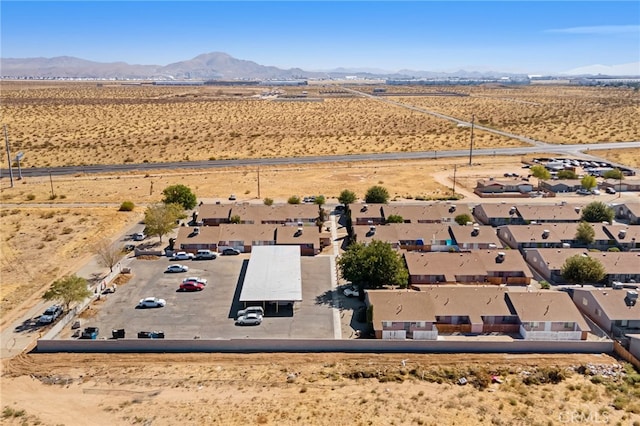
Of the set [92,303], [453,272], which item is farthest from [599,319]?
[92,303]

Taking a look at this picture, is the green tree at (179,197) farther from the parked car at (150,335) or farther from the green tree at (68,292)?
the parked car at (150,335)

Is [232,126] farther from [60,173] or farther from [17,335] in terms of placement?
[17,335]

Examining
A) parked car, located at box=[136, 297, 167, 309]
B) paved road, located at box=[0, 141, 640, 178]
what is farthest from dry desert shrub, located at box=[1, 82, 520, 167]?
parked car, located at box=[136, 297, 167, 309]

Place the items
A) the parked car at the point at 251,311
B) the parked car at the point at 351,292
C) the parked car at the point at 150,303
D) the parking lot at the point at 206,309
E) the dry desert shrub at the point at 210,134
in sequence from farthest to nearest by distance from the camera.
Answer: the dry desert shrub at the point at 210,134 → the parked car at the point at 351,292 → the parked car at the point at 150,303 → the parked car at the point at 251,311 → the parking lot at the point at 206,309

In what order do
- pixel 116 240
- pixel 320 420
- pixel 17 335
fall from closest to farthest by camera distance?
pixel 320 420
pixel 17 335
pixel 116 240

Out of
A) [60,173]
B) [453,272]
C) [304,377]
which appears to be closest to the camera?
[304,377]

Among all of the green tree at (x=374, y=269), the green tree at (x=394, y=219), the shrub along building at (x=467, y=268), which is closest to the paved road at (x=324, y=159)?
the green tree at (x=394, y=219)

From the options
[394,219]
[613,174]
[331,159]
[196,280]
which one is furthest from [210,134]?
[196,280]
